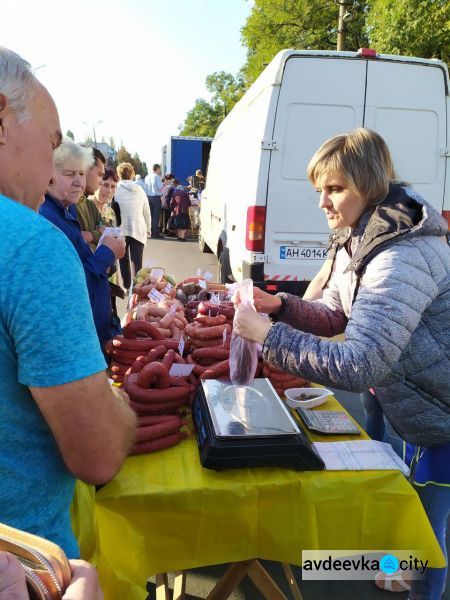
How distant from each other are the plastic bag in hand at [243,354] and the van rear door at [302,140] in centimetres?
326

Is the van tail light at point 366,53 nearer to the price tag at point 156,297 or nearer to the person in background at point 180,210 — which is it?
the price tag at point 156,297

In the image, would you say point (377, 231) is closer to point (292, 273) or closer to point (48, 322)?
point (48, 322)

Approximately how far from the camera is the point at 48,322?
3.10 ft

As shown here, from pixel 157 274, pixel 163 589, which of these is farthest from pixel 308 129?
pixel 163 589

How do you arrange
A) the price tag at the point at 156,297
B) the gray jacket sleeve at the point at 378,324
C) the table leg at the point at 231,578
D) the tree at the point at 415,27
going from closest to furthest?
the gray jacket sleeve at the point at 378,324
the table leg at the point at 231,578
the price tag at the point at 156,297
the tree at the point at 415,27

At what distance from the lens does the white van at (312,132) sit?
4.84 meters

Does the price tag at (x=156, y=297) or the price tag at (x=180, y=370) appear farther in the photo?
the price tag at (x=156, y=297)

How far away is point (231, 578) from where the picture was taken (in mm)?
1959

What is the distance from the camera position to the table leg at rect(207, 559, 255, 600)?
1.89 metres

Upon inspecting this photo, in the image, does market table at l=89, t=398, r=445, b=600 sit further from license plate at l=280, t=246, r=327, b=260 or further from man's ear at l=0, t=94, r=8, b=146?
license plate at l=280, t=246, r=327, b=260

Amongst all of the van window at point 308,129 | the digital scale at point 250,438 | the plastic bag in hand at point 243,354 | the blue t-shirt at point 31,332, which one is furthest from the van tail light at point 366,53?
the blue t-shirt at point 31,332

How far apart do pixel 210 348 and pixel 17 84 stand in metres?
1.60

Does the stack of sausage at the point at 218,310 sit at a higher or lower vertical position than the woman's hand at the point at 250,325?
lower

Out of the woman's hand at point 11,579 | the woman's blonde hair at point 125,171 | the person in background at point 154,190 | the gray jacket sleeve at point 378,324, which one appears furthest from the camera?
the person in background at point 154,190
